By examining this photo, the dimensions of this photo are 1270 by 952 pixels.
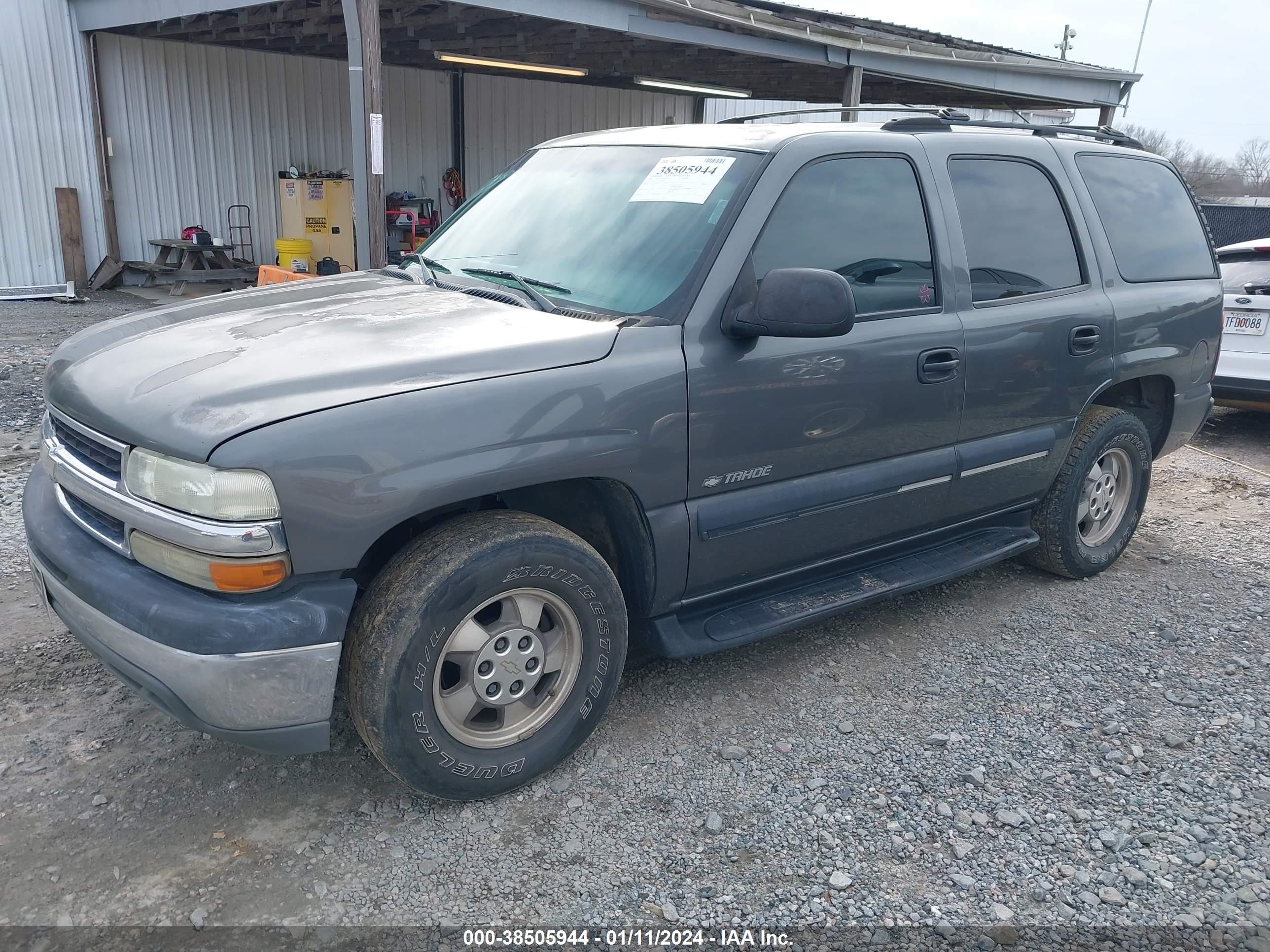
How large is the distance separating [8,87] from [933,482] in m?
12.9

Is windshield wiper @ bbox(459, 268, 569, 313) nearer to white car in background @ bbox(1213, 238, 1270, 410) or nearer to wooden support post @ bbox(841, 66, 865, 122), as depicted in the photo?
white car in background @ bbox(1213, 238, 1270, 410)

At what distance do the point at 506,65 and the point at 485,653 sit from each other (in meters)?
13.7

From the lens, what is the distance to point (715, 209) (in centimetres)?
319

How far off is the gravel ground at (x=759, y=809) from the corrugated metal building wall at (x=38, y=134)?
1029 cm

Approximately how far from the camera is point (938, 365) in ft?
11.8

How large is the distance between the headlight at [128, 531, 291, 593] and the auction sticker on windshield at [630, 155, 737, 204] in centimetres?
178

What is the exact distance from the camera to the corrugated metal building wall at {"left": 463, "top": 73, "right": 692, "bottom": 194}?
Answer: 17094mm

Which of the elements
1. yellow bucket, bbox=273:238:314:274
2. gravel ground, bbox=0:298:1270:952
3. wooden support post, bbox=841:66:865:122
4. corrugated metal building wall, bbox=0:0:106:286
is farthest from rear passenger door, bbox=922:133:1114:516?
corrugated metal building wall, bbox=0:0:106:286

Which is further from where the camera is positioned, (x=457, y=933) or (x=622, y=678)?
(x=622, y=678)

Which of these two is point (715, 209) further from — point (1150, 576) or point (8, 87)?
point (8, 87)

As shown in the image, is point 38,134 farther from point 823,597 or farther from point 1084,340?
point 1084,340

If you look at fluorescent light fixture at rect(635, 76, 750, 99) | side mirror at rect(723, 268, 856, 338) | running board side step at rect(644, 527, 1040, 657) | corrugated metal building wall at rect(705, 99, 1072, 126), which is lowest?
running board side step at rect(644, 527, 1040, 657)

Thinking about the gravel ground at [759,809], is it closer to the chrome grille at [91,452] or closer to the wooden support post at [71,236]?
the chrome grille at [91,452]

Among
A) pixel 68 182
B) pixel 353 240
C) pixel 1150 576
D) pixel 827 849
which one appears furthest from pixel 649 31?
pixel 827 849
